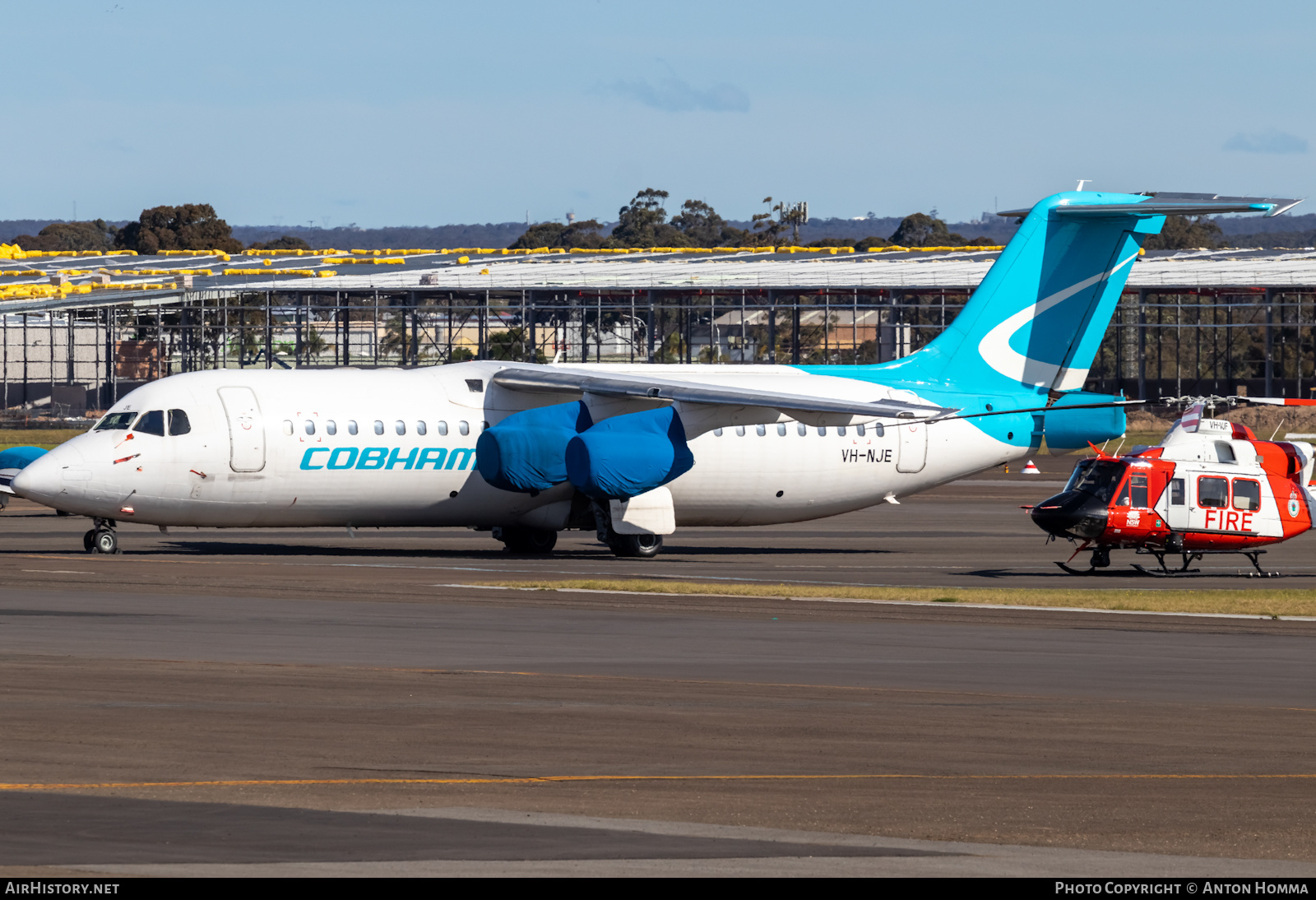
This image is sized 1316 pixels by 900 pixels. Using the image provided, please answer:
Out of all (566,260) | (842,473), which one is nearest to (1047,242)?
(842,473)

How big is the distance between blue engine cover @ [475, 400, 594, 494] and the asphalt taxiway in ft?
22.8

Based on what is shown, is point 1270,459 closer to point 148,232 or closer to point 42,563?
point 42,563

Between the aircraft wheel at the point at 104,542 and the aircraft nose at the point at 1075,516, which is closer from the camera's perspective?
the aircraft nose at the point at 1075,516

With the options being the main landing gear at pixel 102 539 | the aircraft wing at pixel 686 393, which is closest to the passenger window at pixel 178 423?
the main landing gear at pixel 102 539

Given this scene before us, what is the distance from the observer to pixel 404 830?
35.2 ft

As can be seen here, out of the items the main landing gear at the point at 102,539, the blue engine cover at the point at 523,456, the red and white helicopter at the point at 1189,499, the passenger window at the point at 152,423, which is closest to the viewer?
the red and white helicopter at the point at 1189,499

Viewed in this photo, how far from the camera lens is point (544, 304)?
310 feet

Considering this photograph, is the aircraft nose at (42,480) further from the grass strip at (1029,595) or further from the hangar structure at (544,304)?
the hangar structure at (544,304)

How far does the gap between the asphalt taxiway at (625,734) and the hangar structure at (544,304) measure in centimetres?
5691

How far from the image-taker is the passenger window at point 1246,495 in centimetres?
3294

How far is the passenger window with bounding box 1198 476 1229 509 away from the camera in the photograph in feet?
108

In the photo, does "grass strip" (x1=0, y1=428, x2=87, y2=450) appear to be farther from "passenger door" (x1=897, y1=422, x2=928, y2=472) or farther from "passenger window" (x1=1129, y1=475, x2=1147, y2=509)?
"passenger window" (x1=1129, y1=475, x2=1147, y2=509)

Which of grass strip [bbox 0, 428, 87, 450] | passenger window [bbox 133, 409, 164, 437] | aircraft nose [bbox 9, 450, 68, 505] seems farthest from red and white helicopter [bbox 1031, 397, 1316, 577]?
grass strip [bbox 0, 428, 87, 450]

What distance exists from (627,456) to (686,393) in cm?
179
